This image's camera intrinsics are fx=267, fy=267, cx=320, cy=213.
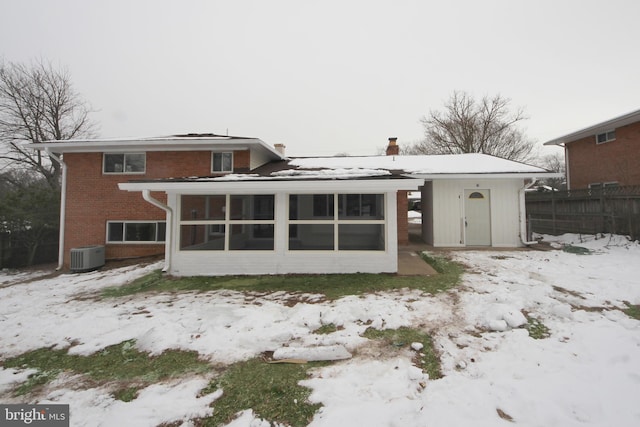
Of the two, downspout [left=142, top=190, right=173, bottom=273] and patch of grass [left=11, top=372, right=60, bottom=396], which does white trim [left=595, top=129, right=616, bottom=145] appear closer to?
downspout [left=142, top=190, right=173, bottom=273]

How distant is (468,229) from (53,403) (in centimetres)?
1184

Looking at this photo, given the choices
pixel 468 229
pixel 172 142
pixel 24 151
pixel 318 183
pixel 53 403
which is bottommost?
pixel 53 403

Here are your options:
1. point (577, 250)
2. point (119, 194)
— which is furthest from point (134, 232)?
point (577, 250)

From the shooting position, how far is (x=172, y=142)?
10.5 metres

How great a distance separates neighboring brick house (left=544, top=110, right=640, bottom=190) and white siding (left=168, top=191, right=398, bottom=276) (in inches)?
428

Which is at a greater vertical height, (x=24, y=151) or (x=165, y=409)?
(x=24, y=151)

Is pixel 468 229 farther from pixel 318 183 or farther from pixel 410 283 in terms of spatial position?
pixel 318 183

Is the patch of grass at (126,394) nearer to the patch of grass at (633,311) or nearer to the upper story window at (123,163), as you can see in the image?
the patch of grass at (633,311)

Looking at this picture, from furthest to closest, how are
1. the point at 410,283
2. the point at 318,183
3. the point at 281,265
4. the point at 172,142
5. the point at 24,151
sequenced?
the point at 24,151 → the point at 172,142 → the point at 281,265 → the point at 318,183 → the point at 410,283

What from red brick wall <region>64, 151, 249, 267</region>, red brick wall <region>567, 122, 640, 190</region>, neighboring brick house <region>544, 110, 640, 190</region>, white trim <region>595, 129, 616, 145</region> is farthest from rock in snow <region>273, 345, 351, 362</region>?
white trim <region>595, 129, 616, 145</region>

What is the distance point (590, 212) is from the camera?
10352 millimetres

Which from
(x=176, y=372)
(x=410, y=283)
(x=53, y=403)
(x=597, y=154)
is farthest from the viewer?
(x=597, y=154)

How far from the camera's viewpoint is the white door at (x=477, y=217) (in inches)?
418

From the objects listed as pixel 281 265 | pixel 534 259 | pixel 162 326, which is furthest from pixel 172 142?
pixel 534 259
